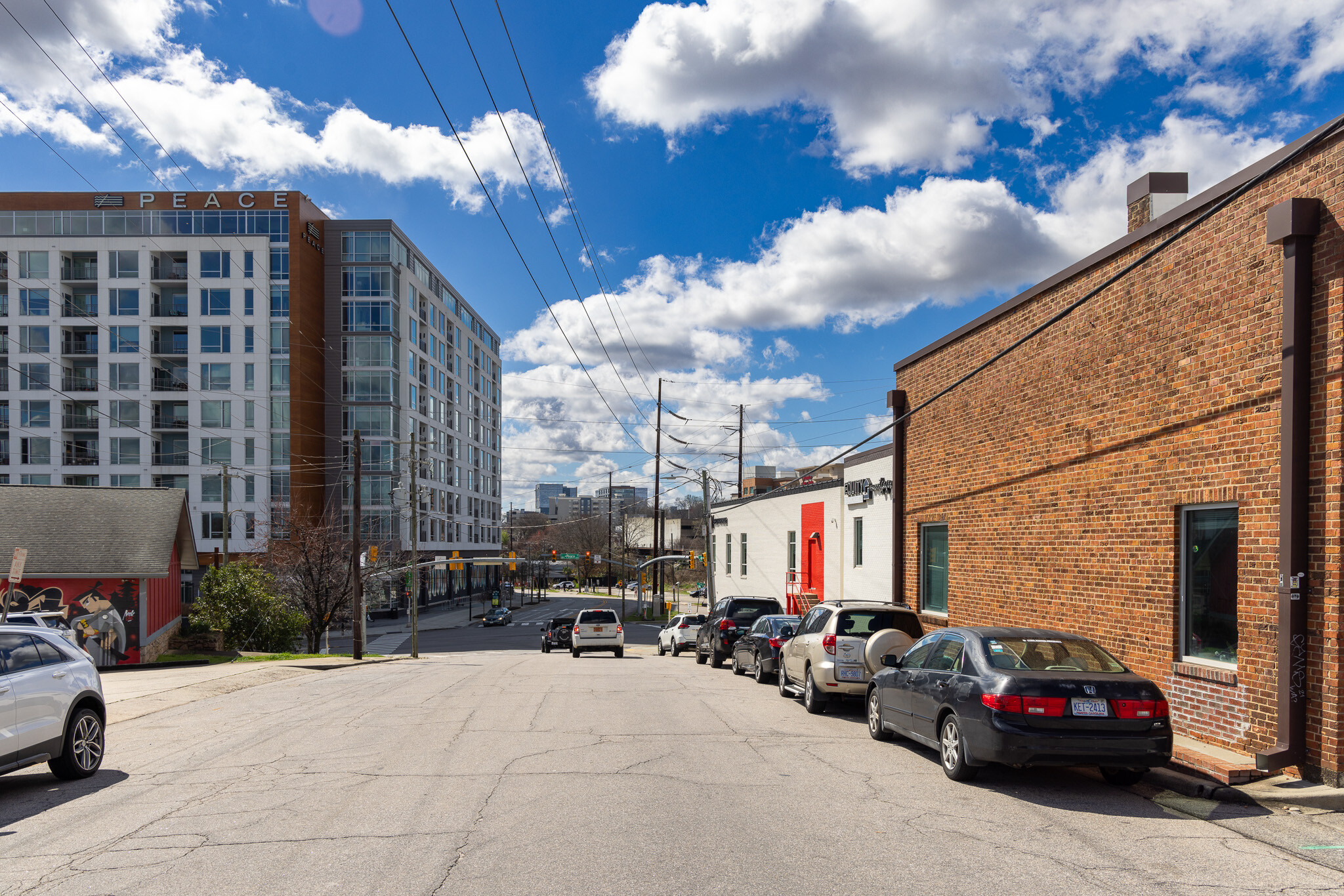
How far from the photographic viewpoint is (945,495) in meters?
17.7

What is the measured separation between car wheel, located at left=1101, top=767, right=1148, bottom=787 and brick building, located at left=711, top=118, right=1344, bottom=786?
2.40 ft

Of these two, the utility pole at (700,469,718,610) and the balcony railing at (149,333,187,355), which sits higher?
the balcony railing at (149,333,187,355)

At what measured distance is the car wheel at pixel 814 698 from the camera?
43.7ft

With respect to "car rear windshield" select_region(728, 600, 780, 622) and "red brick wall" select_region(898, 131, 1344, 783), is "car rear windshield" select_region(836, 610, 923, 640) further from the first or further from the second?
"car rear windshield" select_region(728, 600, 780, 622)

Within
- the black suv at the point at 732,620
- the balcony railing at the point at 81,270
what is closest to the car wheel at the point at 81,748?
the black suv at the point at 732,620

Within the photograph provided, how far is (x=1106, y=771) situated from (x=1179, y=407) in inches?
169

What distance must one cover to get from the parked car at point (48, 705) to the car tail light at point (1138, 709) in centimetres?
953

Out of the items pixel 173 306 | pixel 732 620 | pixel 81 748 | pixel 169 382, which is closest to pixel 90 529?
pixel 732 620

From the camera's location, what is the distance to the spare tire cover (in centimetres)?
1274

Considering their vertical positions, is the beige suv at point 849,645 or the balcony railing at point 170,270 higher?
the balcony railing at point 170,270

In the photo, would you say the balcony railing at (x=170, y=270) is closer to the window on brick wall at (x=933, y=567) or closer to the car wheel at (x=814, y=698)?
the window on brick wall at (x=933, y=567)

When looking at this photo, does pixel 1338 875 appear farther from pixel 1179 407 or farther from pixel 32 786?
pixel 32 786

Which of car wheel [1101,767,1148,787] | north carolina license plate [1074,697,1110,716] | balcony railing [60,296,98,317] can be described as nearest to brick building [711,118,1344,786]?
car wheel [1101,767,1148,787]

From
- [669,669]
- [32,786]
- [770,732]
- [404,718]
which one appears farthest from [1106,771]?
[669,669]
